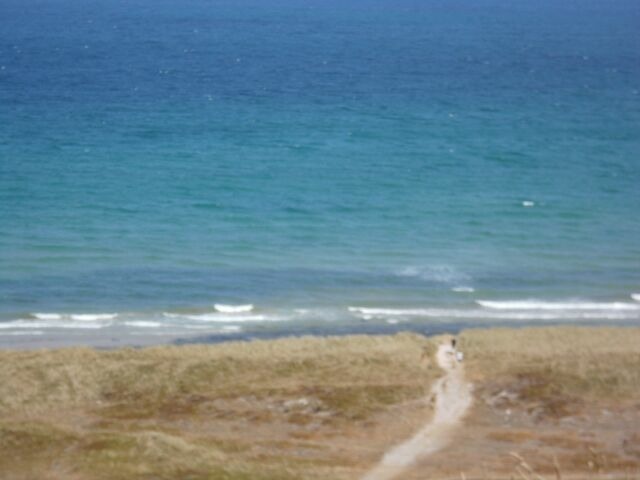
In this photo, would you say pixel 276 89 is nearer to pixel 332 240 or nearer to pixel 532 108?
pixel 532 108

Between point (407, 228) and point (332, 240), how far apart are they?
5161 millimetres

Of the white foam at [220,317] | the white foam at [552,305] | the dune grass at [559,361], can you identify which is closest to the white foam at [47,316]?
the white foam at [220,317]

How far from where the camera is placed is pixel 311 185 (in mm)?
74188

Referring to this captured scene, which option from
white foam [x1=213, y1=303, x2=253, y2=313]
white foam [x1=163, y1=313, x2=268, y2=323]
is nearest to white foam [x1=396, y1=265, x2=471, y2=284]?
white foam [x1=213, y1=303, x2=253, y2=313]

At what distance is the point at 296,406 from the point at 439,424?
4842 mm

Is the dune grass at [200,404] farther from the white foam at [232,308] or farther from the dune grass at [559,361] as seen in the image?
the white foam at [232,308]

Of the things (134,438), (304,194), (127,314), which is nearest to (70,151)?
(304,194)

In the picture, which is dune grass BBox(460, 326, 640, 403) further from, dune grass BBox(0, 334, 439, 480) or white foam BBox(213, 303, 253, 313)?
white foam BBox(213, 303, 253, 313)

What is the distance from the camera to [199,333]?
161 ft

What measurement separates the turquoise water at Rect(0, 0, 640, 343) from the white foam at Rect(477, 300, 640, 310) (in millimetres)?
154

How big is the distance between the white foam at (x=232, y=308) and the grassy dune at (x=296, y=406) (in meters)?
7.52

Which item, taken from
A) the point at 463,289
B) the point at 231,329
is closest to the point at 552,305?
the point at 463,289

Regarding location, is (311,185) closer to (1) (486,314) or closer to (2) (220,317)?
(2) (220,317)

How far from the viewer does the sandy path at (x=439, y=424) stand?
111 ft
